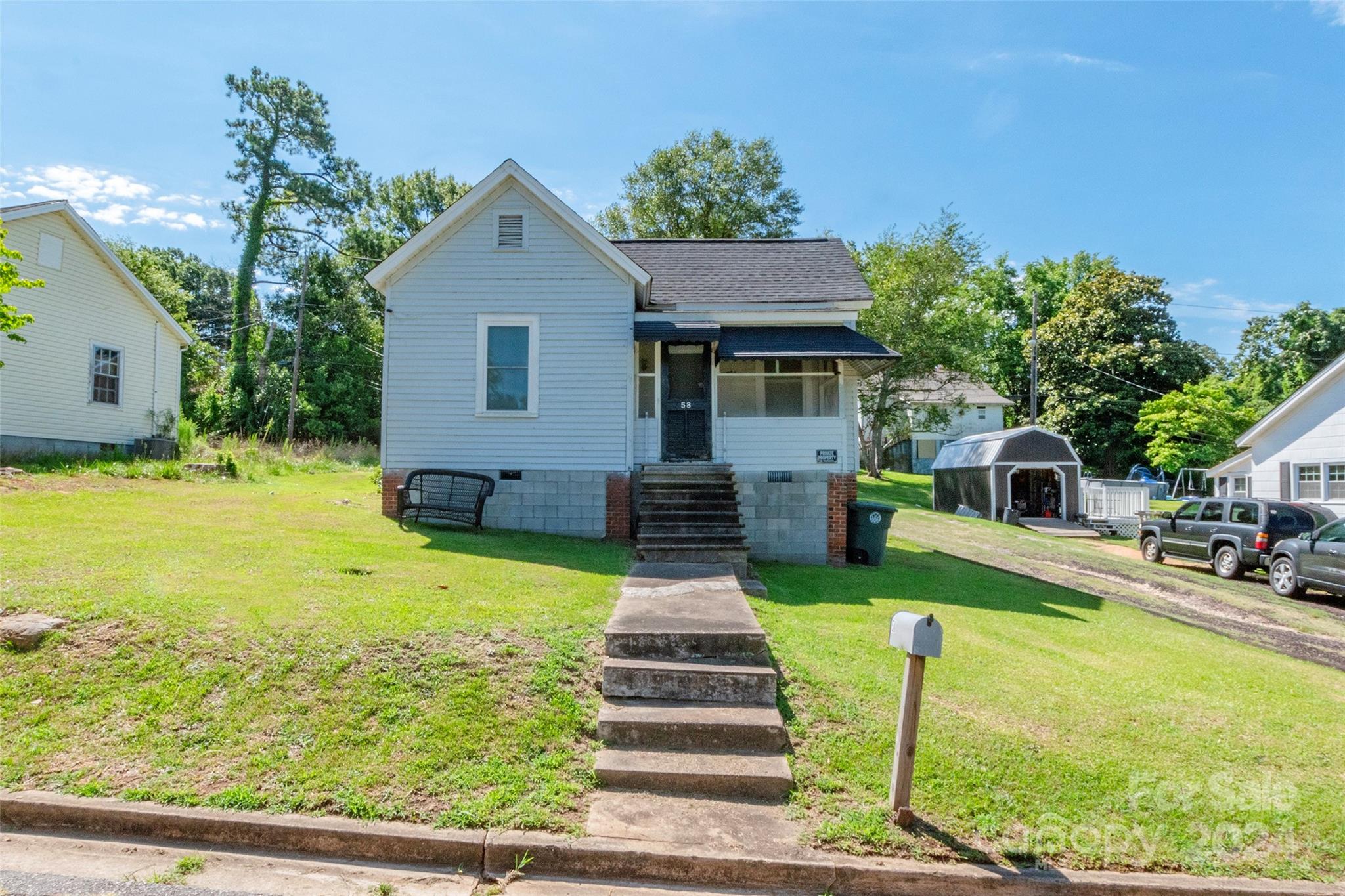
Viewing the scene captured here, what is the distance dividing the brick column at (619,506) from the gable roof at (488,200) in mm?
3530

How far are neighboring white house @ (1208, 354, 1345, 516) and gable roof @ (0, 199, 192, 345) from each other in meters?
31.2

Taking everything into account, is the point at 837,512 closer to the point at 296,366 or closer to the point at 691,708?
the point at 691,708

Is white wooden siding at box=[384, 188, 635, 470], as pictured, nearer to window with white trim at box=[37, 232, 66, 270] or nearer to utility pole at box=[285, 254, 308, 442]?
window with white trim at box=[37, 232, 66, 270]

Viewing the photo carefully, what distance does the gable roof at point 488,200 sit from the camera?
40.2 feet

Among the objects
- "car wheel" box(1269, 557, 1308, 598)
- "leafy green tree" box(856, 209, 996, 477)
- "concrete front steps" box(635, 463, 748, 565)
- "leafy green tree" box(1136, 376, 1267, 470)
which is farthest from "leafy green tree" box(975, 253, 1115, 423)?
"concrete front steps" box(635, 463, 748, 565)

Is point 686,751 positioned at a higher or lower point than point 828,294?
lower

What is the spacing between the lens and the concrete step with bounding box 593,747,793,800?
14.5ft

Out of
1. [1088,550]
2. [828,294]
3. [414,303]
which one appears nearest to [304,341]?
[414,303]

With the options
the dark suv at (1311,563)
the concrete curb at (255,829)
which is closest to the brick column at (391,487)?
the concrete curb at (255,829)

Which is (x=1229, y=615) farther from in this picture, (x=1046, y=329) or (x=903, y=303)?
(x=1046, y=329)

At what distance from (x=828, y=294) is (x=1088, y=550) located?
11.1 meters

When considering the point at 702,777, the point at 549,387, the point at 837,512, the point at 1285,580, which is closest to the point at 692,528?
the point at 837,512

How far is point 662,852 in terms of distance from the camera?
3.76 metres

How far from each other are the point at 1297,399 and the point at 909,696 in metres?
22.3
